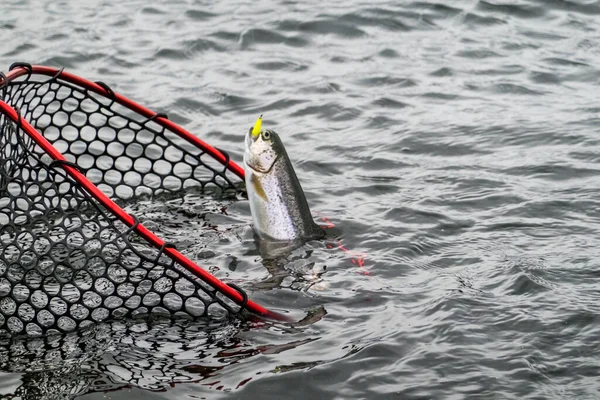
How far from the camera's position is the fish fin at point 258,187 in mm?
5984

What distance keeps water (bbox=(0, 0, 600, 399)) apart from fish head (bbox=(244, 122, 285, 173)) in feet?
2.13

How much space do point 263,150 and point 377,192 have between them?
1705mm

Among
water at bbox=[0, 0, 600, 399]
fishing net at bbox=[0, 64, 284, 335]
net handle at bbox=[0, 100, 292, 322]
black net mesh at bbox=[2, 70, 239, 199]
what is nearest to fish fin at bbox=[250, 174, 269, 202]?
water at bbox=[0, 0, 600, 399]

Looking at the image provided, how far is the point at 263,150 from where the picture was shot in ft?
19.5

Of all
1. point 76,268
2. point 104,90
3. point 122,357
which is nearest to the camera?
point 122,357

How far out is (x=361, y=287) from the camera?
Result: 5.59m

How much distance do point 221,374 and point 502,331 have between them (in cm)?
165

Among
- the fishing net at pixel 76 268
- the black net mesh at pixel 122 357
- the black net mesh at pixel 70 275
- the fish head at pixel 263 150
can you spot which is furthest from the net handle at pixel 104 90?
the black net mesh at pixel 122 357

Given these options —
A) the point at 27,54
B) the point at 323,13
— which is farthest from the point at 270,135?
the point at 323,13

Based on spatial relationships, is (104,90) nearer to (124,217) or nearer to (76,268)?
(76,268)

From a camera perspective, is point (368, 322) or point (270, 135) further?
point (270, 135)

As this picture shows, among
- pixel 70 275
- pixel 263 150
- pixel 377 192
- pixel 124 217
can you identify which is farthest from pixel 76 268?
pixel 377 192

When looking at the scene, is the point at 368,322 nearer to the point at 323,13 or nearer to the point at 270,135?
the point at 270,135

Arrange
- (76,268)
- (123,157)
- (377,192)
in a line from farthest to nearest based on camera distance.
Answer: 1. (123,157)
2. (377,192)
3. (76,268)
